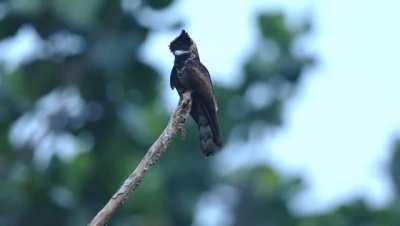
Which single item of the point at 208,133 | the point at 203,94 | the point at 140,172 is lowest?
the point at 140,172

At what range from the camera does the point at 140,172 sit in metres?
6.33

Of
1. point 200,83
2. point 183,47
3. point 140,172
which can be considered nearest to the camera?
point 140,172

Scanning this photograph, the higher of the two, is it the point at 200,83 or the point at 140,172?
the point at 200,83

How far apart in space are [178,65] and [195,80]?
103 mm

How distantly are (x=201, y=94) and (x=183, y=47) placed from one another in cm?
26

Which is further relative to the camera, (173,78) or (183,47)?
(173,78)

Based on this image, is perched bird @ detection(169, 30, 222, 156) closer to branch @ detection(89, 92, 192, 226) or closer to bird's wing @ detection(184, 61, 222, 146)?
bird's wing @ detection(184, 61, 222, 146)

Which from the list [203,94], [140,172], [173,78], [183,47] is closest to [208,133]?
[203,94]

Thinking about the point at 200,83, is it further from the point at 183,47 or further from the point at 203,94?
the point at 183,47

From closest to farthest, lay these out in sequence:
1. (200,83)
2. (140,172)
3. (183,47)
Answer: (140,172) → (183,47) → (200,83)

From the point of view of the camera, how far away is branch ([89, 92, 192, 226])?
624cm

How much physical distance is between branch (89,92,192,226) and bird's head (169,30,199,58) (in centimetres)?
35

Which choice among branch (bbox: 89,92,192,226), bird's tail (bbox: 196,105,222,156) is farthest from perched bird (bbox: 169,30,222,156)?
branch (bbox: 89,92,192,226)

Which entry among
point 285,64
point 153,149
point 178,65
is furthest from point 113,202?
point 285,64
